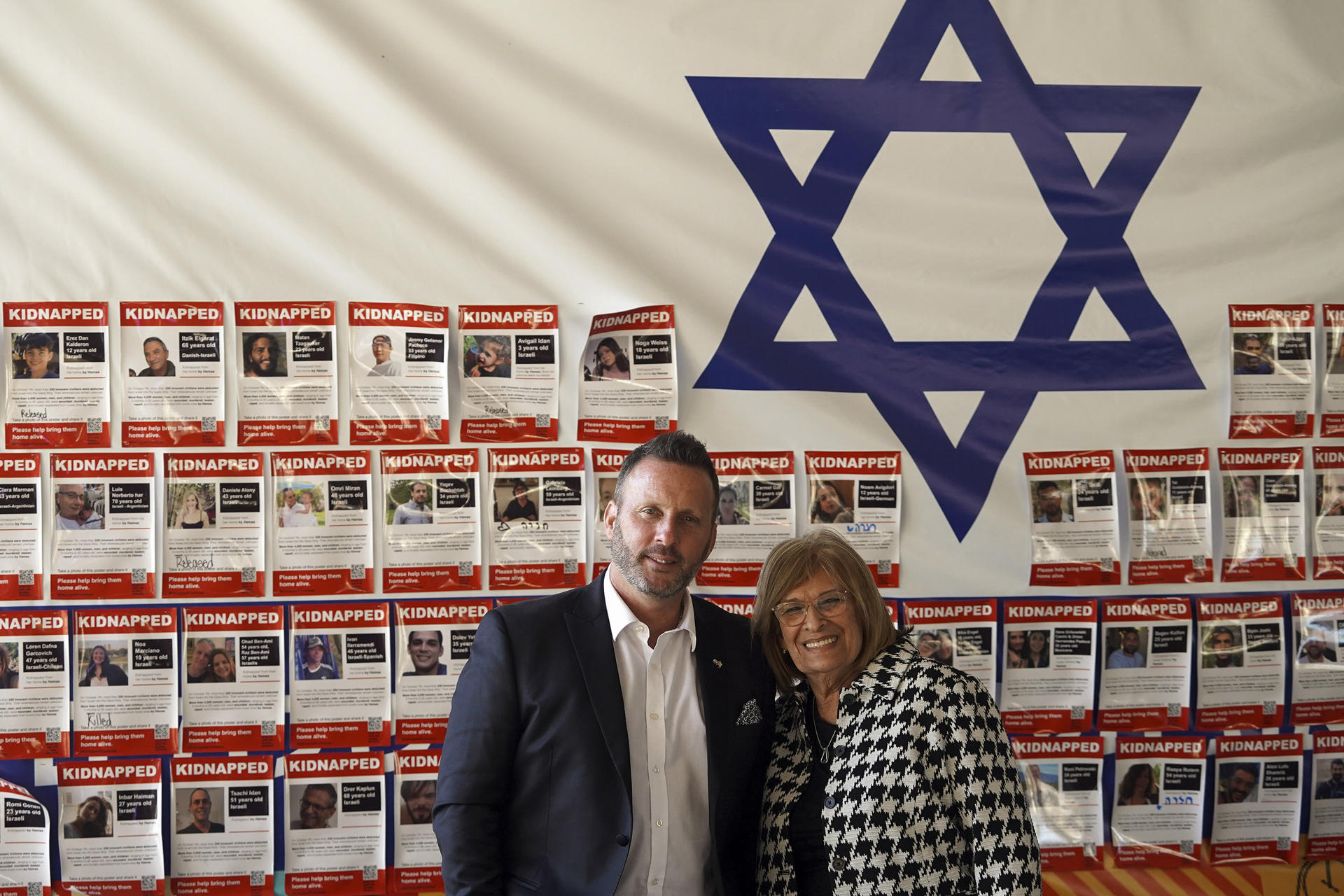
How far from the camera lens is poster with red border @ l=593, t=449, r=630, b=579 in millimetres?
2344

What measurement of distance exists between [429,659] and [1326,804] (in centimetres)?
213

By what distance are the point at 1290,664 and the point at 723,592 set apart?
1.38 m

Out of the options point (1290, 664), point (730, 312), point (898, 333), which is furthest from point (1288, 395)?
point (730, 312)

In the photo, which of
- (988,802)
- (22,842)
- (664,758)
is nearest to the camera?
(988,802)

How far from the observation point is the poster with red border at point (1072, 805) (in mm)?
2469

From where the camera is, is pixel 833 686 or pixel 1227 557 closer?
pixel 833 686

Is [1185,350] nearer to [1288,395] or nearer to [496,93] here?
[1288,395]

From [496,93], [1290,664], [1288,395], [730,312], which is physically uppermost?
[496,93]

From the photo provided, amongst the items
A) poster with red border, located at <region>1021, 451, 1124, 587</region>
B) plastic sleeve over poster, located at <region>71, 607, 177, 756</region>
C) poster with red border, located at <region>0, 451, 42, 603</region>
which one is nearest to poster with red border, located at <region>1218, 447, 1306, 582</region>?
poster with red border, located at <region>1021, 451, 1124, 587</region>

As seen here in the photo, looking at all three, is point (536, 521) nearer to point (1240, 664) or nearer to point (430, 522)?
point (430, 522)

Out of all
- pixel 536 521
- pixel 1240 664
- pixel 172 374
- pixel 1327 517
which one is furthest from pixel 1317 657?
pixel 172 374

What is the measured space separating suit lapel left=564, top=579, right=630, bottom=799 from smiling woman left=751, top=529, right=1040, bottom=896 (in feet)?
0.93

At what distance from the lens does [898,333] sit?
8.04 ft

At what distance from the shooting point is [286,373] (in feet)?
7.46
